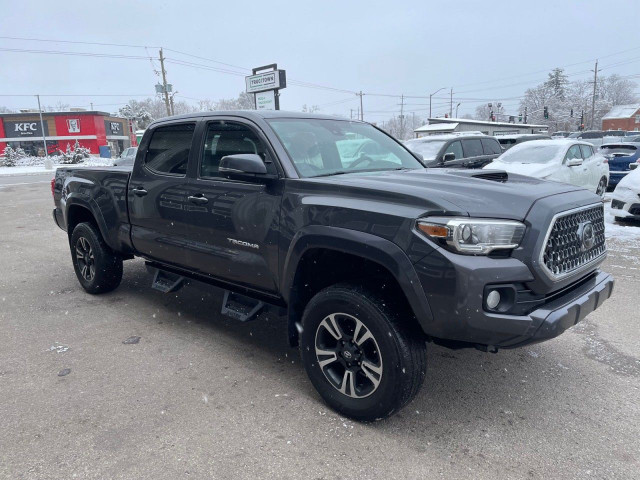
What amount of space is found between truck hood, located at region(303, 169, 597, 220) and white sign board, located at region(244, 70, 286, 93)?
816 inches

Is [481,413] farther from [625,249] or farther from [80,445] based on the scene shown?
[625,249]

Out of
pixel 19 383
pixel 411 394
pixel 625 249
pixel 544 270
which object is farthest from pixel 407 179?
pixel 625 249

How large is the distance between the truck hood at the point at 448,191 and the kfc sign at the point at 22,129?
66.9 meters

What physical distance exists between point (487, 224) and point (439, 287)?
0.41 metres

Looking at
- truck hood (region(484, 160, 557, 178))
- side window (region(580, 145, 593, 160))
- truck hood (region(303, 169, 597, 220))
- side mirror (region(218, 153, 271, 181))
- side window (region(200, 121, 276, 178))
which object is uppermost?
side window (region(200, 121, 276, 178))

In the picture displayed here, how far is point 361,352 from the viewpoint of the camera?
296cm

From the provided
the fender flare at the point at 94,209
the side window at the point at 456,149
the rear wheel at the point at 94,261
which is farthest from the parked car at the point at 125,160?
the side window at the point at 456,149

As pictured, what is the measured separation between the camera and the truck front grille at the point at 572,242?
8.84ft

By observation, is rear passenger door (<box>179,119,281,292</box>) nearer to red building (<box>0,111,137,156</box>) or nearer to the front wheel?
the front wheel

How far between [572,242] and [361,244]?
1.25 m

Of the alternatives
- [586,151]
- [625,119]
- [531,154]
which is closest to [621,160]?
[586,151]

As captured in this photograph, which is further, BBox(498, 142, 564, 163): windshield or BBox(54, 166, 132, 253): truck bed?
BBox(498, 142, 564, 163): windshield

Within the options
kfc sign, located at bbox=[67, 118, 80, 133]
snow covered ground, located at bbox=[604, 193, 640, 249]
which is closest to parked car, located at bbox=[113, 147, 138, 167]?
snow covered ground, located at bbox=[604, 193, 640, 249]

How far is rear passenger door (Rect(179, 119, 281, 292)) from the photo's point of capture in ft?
11.3
